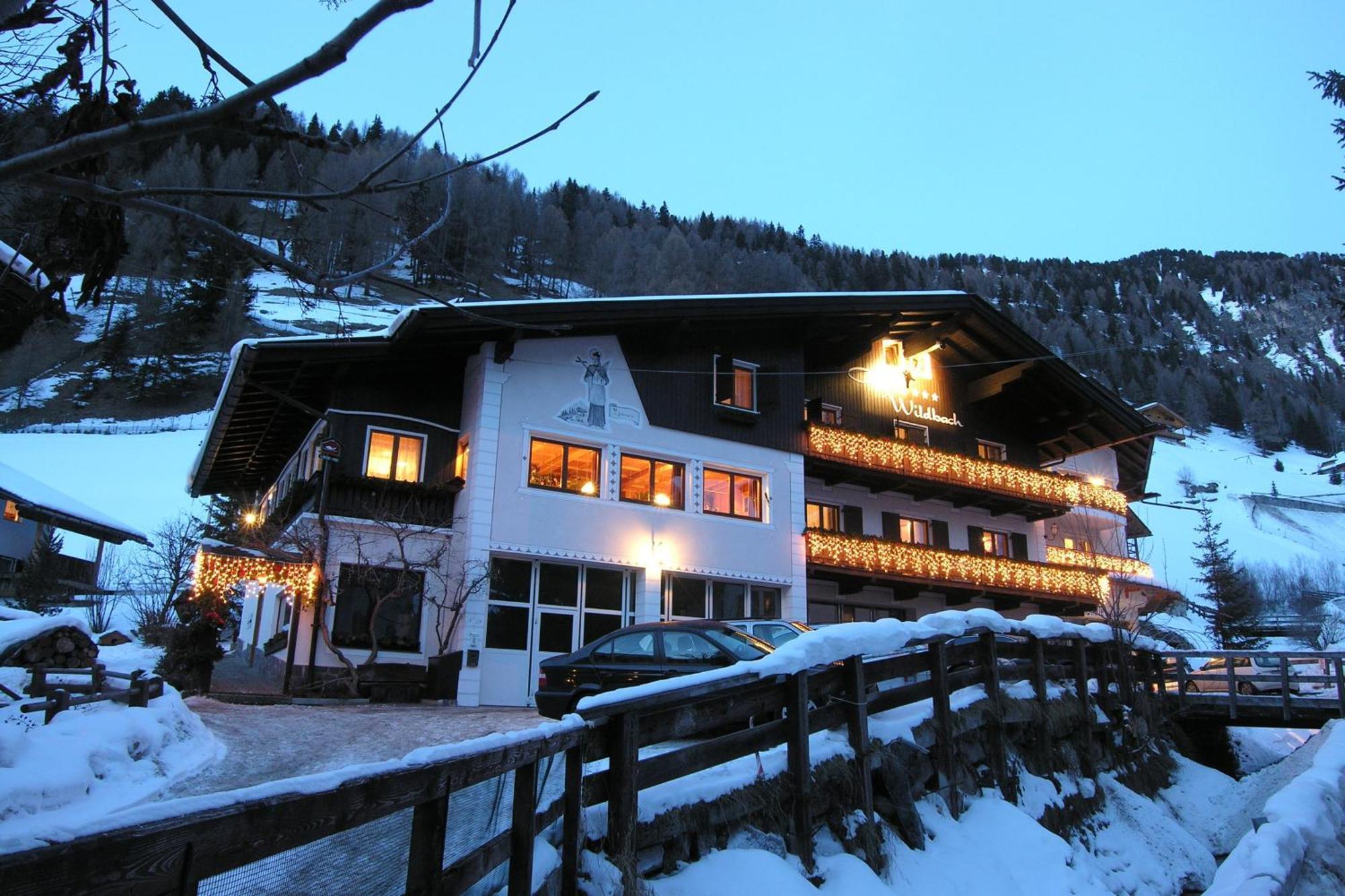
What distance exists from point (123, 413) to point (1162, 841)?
75.7 m

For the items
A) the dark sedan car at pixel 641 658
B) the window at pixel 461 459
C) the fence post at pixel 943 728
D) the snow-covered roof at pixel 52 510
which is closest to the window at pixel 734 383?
the window at pixel 461 459

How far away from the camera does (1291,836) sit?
518 centimetres

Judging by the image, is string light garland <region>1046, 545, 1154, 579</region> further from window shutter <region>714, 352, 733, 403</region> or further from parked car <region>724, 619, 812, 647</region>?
parked car <region>724, 619, 812, 647</region>

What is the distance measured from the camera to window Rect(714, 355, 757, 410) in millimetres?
23766

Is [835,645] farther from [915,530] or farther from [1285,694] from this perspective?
[915,530]

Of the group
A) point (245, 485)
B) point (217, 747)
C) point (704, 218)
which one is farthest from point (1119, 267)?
point (217, 747)

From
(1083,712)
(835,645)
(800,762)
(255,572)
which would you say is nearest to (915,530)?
(1083,712)

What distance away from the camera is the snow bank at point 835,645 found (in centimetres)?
633

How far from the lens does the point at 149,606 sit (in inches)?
1642

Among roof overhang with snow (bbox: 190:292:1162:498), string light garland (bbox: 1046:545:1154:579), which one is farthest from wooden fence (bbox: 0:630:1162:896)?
string light garland (bbox: 1046:545:1154:579)

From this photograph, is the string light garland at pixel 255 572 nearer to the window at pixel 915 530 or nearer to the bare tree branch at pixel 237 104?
the bare tree branch at pixel 237 104

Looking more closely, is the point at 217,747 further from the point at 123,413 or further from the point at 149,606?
the point at 123,413

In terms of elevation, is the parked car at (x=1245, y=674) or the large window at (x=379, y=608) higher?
the large window at (x=379, y=608)

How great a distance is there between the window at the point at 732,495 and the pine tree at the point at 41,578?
21.4m
